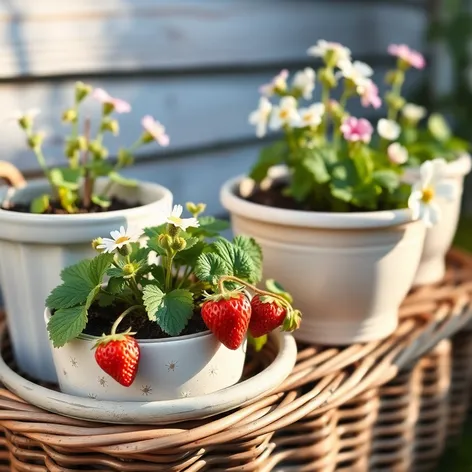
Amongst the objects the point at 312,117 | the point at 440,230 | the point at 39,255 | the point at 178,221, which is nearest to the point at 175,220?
the point at 178,221

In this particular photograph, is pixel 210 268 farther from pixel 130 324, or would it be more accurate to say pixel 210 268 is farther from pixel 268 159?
pixel 268 159

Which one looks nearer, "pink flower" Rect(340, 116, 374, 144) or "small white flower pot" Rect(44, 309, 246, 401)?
"small white flower pot" Rect(44, 309, 246, 401)

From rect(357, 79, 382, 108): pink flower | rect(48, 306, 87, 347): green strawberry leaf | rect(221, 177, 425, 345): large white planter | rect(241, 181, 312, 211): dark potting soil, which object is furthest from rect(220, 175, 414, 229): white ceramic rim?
→ rect(48, 306, 87, 347): green strawberry leaf

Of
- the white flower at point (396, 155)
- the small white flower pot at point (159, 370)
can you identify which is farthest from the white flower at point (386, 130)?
the small white flower pot at point (159, 370)

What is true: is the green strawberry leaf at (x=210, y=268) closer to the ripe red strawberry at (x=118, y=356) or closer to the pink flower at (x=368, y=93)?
the ripe red strawberry at (x=118, y=356)

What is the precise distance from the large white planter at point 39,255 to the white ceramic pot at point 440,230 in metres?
0.52

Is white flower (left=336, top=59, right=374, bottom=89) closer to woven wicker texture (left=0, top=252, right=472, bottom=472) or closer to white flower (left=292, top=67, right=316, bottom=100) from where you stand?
white flower (left=292, top=67, right=316, bottom=100)

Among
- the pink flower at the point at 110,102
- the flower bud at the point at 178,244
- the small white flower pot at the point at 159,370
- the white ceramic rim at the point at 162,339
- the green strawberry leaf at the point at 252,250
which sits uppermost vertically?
the pink flower at the point at 110,102

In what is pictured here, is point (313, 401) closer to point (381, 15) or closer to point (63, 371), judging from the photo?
point (63, 371)

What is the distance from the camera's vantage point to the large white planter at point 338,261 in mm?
1054

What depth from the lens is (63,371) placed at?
0.88 metres

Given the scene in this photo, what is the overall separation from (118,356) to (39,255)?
292 mm

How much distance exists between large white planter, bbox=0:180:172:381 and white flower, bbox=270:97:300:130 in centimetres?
22

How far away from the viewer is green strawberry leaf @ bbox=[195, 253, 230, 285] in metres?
0.87
